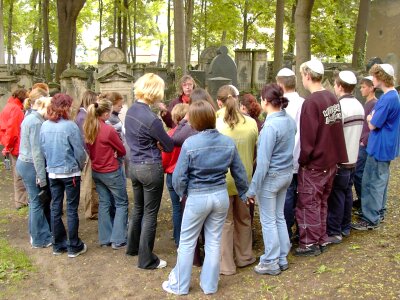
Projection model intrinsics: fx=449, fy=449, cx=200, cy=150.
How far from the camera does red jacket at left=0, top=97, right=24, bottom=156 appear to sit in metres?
6.86

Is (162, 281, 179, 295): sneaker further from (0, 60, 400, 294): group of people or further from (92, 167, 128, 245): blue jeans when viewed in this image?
(92, 167, 128, 245): blue jeans

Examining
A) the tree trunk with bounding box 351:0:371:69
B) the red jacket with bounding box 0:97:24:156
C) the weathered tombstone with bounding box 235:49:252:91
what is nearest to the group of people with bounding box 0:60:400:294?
the red jacket with bounding box 0:97:24:156

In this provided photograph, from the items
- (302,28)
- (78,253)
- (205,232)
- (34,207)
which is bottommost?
(78,253)

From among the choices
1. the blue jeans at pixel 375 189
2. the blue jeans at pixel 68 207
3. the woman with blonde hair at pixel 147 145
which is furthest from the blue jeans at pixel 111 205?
the blue jeans at pixel 375 189

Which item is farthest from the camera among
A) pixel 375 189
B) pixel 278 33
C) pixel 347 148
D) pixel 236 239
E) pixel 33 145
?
pixel 278 33

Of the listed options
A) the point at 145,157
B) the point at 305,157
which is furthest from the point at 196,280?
the point at 305,157

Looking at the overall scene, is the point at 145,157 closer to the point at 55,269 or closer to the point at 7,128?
the point at 55,269

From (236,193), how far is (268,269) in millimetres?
848

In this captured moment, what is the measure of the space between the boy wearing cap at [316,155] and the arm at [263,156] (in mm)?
530

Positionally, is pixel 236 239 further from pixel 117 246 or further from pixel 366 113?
pixel 366 113

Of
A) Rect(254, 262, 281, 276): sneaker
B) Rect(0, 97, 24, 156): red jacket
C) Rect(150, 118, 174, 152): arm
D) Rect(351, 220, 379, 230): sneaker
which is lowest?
Rect(254, 262, 281, 276): sneaker

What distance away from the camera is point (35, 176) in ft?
18.2

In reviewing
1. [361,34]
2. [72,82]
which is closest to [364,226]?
[72,82]

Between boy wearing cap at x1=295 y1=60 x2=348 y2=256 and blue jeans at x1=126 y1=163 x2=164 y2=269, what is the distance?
1.55m
